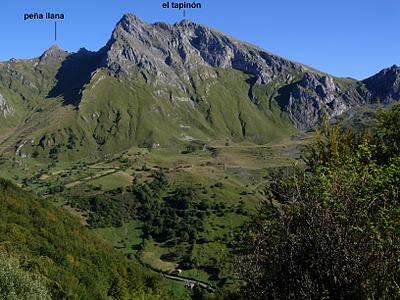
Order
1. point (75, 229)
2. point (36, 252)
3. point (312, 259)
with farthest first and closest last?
point (75, 229), point (36, 252), point (312, 259)

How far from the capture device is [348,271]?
15.7 meters

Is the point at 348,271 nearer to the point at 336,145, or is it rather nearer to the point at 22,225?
the point at 336,145

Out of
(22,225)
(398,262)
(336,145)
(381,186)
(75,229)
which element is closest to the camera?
(398,262)

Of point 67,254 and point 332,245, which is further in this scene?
point 67,254

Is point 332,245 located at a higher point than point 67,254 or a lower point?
higher

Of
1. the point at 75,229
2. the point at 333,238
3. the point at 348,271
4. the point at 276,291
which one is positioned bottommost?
the point at 75,229

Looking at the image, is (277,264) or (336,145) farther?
(336,145)

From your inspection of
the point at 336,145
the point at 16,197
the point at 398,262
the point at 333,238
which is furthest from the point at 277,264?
the point at 16,197

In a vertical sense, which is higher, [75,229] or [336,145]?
[336,145]

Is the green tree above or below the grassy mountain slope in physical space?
above

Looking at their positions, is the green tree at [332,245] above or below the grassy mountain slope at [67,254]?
above

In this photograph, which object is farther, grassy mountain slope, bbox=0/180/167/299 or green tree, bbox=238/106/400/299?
grassy mountain slope, bbox=0/180/167/299

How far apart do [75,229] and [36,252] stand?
2314 inches

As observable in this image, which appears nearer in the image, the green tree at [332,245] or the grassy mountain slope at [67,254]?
the green tree at [332,245]
